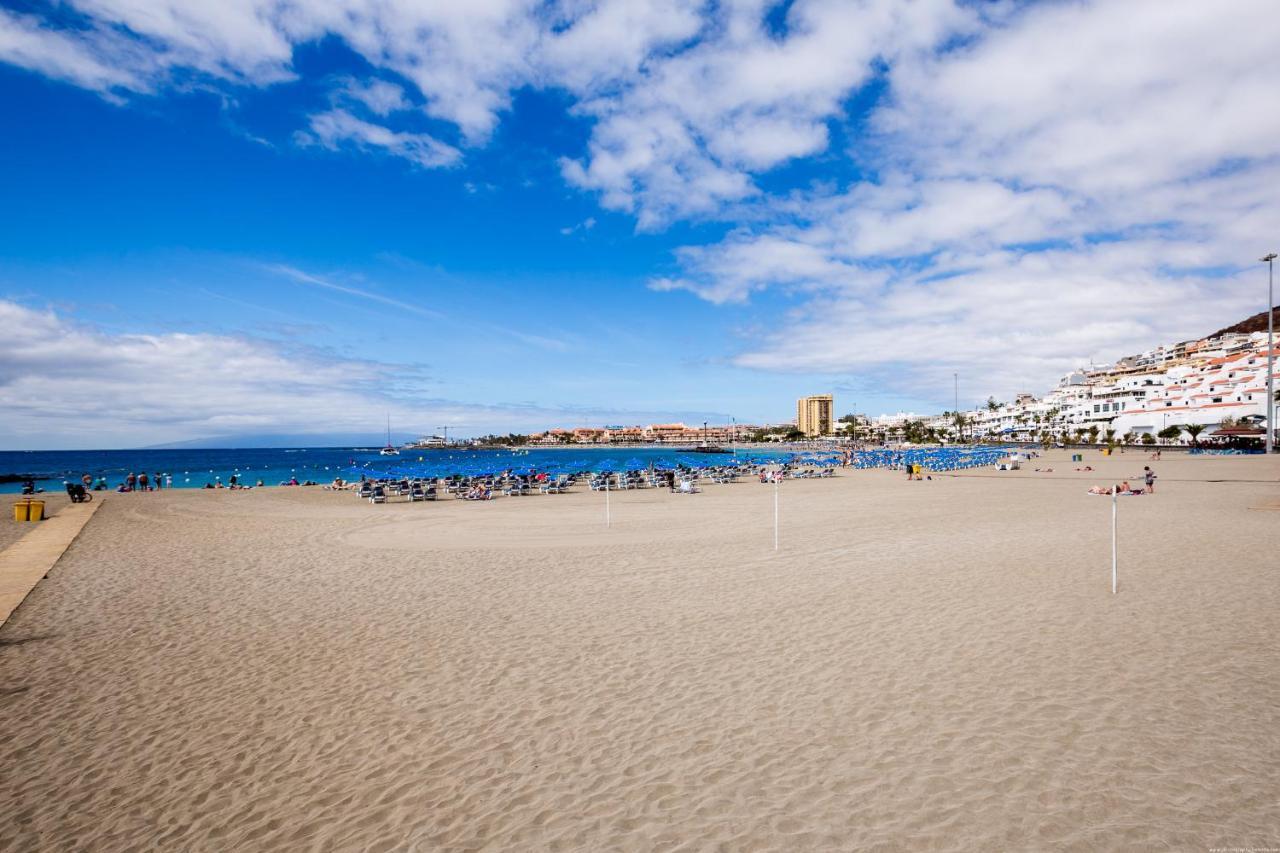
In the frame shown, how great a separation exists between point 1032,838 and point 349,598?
893 centimetres

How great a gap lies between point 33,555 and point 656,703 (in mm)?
15177

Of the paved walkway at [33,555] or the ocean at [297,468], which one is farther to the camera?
the ocean at [297,468]

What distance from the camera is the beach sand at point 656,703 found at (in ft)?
12.6

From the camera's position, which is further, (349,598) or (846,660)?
(349,598)

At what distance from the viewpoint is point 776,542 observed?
1305 cm

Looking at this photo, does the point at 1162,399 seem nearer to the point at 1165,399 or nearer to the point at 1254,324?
the point at 1165,399

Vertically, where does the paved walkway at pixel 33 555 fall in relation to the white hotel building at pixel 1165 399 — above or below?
below

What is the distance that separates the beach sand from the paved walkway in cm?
50

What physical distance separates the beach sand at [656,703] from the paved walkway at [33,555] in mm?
502

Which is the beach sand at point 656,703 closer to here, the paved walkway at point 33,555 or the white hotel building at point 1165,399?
the paved walkway at point 33,555

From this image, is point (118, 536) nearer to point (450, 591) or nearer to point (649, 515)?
point (450, 591)

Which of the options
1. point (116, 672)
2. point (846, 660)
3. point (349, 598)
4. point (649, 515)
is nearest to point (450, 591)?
point (349, 598)

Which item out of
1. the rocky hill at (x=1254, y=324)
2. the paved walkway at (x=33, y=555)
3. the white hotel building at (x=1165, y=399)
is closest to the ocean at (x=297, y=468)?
the paved walkway at (x=33, y=555)

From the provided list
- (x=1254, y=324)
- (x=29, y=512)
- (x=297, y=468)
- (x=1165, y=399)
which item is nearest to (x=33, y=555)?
(x=29, y=512)
